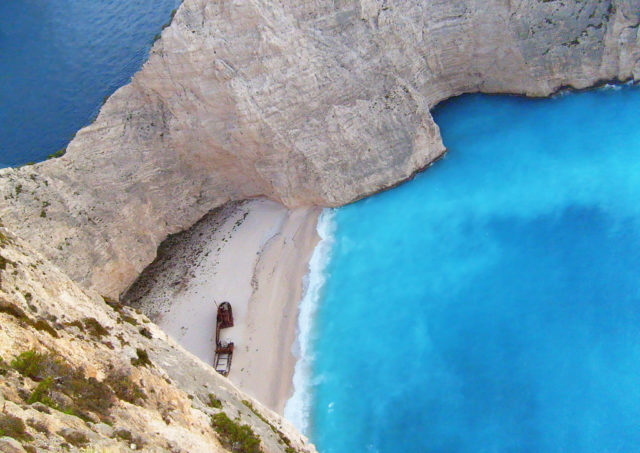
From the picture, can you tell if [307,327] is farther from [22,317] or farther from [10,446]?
[10,446]

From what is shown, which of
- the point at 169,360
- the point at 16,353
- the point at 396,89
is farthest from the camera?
the point at 396,89

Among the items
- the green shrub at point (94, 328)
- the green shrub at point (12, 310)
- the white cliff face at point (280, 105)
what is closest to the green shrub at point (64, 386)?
the green shrub at point (12, 310)

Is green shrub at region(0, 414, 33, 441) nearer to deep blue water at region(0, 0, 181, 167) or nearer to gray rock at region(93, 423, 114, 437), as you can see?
gray rock at region(93, 423, 114, 437)

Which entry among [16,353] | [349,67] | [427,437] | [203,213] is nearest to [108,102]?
[203,213]

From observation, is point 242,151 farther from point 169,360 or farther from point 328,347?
point 169,360

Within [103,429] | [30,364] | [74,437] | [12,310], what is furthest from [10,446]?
[12,310]
